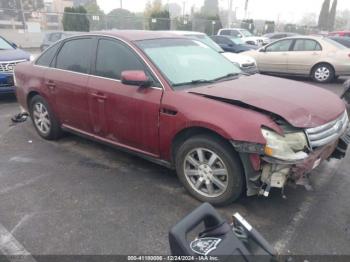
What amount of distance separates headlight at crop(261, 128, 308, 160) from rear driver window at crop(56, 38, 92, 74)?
256 cm

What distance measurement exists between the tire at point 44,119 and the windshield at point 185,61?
2.00 m

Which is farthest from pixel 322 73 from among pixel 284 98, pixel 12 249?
pixel 12 249

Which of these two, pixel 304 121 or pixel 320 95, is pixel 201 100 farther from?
pixel 320 95

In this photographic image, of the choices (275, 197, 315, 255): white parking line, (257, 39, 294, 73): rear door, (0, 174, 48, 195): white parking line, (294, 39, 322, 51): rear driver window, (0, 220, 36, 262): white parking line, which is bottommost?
(0, 174, 48, 195): white parking line

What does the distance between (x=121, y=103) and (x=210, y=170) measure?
1.30 m

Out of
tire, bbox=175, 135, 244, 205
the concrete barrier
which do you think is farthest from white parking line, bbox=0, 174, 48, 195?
the concrete barrier

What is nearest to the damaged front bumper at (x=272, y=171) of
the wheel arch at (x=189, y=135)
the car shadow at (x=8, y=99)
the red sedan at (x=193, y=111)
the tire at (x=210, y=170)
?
the red sedan at (x=193, y=111)

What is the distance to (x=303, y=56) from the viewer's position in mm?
10562

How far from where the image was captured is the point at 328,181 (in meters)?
3.83

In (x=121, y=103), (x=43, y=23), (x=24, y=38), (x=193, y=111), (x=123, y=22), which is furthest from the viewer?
(x=123, y=22)

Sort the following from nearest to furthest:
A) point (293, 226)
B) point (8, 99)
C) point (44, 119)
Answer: point (293, 226), point (44, 119), point (8, 99)

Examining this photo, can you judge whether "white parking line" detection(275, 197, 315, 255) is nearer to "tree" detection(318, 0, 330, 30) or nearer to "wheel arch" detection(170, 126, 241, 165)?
"wheel arch" detection(170, 126, 241, 165)

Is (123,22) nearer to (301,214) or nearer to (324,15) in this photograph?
(301,214)

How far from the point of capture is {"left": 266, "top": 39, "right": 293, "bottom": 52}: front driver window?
11.0 m
